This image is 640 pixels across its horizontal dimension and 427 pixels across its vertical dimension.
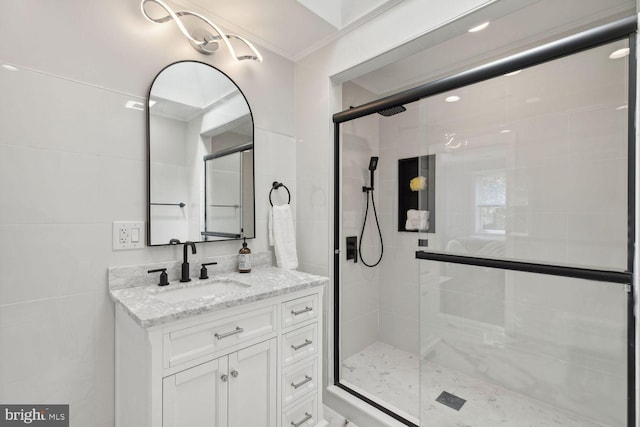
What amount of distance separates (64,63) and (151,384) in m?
1.36

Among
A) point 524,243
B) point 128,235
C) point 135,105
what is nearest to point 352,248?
point 524,243

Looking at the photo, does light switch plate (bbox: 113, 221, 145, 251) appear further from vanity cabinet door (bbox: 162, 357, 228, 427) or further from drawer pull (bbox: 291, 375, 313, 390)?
drawer pull (bbox: 291, 375, 313, 390)

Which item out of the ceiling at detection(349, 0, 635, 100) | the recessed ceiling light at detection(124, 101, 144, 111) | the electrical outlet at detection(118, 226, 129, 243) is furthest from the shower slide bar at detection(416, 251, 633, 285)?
the recessed ceiling light at detection(124, 101, 144, 111)

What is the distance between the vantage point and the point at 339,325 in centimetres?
205

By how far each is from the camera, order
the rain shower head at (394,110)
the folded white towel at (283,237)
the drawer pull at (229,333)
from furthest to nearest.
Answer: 1. the folded white towel at (283,237)
2. the rain shower head at (394,110)
3. the drawer pull at (229,333)

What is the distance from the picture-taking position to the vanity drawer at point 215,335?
3.52 ft

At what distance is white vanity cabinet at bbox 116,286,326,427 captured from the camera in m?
1.06

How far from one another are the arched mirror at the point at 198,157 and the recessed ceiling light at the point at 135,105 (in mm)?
39

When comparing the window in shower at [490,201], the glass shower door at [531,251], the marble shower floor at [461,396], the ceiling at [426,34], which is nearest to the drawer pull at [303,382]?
the marble shower floor at [461,396]

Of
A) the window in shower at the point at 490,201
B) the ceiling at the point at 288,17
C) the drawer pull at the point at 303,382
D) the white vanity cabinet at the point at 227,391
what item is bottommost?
the drawer pull at the point at 303,382

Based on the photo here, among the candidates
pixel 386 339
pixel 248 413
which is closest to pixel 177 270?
pixel 248 413

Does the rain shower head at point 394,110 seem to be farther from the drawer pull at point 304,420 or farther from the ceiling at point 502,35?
the drawer pull at point 304,420

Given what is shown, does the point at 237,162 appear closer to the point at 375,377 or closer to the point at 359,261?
the point at 359,261

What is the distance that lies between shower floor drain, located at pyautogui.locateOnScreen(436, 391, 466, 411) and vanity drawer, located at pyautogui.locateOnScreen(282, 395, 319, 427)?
72cm
